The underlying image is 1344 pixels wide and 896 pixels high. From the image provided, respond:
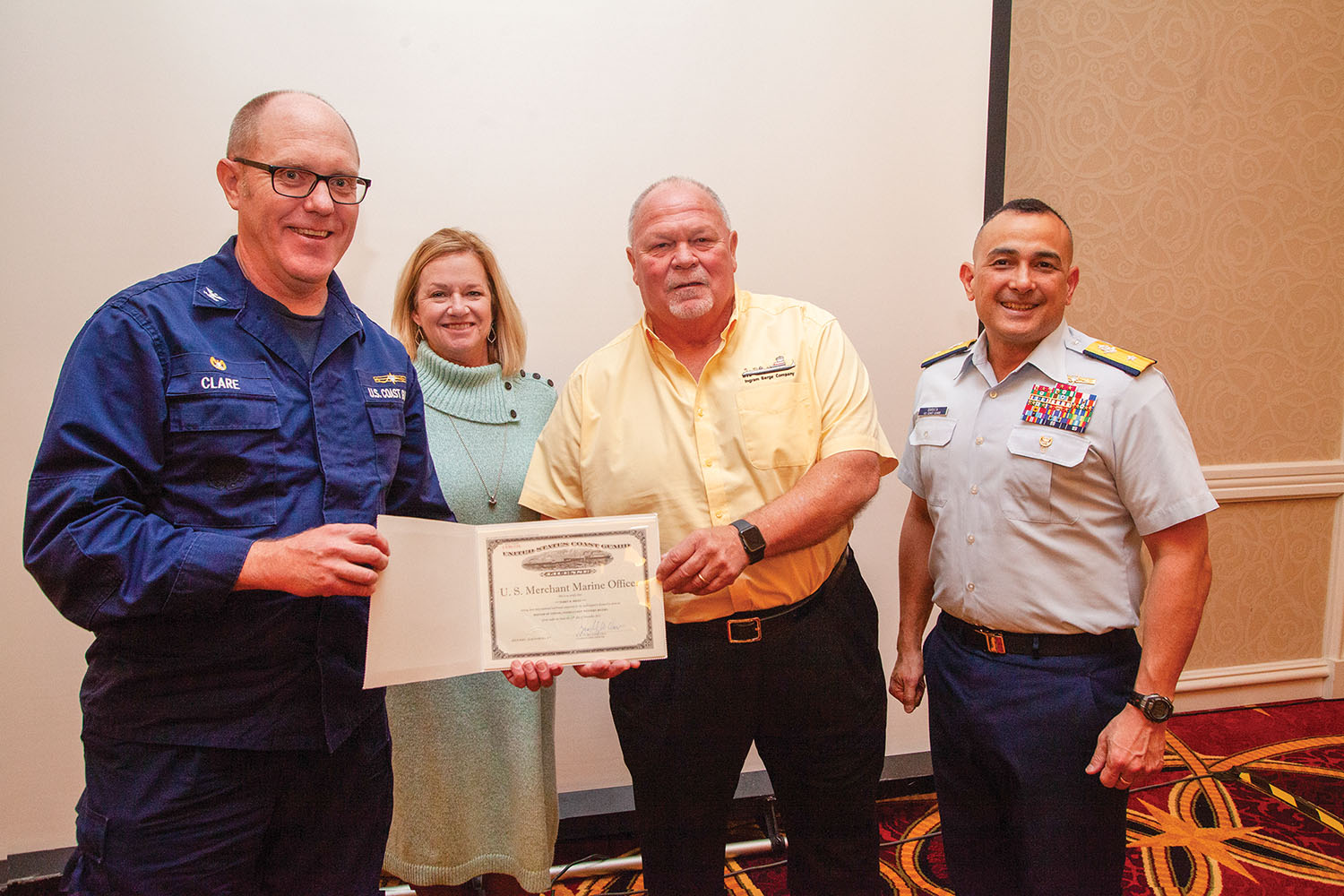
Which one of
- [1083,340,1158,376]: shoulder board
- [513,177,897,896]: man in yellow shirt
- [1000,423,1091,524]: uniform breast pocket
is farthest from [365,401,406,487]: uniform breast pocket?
[1083,340,1158,376]: shoulder board

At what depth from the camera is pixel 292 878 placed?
49.4 inches

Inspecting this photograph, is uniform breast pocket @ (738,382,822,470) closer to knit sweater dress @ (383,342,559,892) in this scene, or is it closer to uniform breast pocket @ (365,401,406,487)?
knit sweater dress @ (383,342,559,892)

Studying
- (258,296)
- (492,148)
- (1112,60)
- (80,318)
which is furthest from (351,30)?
(1112,60)

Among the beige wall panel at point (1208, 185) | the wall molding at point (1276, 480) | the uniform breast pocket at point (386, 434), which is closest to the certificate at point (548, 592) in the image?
the uniform breast pocket at point (386, 434)

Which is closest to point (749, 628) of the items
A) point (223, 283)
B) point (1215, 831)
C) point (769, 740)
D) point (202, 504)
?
point (769, 740)

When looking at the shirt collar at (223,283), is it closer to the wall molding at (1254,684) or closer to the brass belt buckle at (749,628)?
the brass belt buckle at (749,628)

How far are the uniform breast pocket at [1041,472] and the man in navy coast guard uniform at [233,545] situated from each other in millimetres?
1209

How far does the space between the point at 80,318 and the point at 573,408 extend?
148cm

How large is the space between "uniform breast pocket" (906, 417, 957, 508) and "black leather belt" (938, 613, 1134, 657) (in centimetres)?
30

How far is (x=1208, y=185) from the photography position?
3.07m

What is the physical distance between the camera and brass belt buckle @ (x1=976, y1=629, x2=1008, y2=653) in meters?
1.59

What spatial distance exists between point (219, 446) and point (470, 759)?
41.2 inches

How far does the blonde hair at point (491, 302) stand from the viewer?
200 cm

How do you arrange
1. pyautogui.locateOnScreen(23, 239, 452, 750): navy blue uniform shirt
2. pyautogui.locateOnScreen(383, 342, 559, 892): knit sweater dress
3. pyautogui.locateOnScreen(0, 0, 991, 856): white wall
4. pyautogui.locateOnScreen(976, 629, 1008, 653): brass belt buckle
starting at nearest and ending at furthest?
pyautogui.locateOnScreen(23, 239, 452, 750): navy blue uniform shirt
pyautogui.locateOnScreen(976, 629, 1008, 653): brass belt buckle
pyautogui.locateOnScreen(383, 342, 559, 892): knit sweater dress
pyautogui.locateOnScreen(0, 0, 991, 856): white wall
